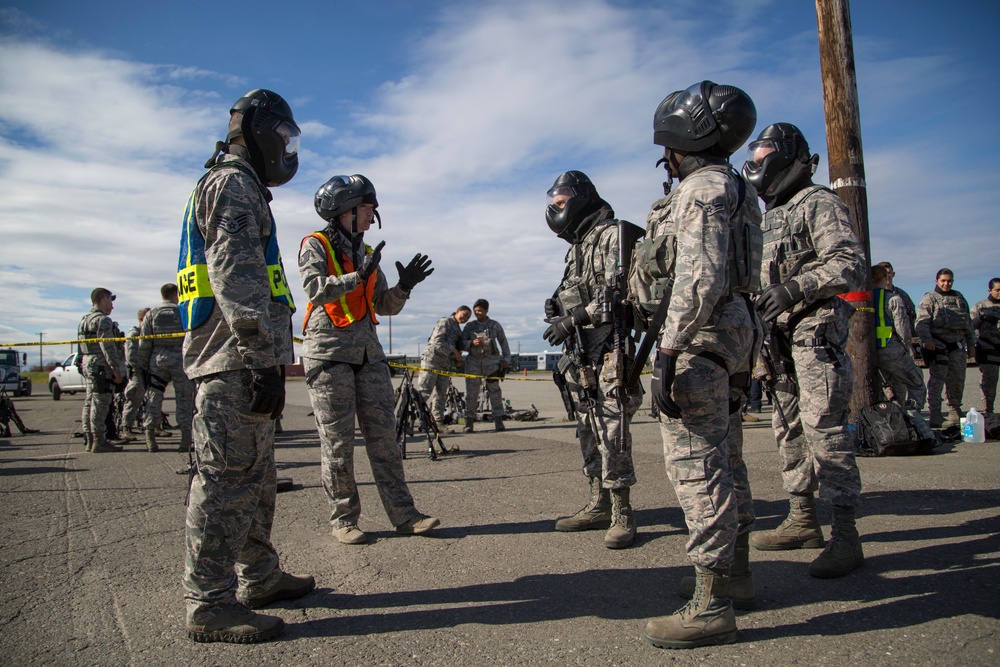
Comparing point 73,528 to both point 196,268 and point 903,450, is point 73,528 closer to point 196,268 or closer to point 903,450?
point 196,268

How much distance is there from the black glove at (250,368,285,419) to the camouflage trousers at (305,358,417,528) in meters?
1.51

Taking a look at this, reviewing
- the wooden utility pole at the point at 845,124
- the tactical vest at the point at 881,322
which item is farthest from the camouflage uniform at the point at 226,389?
the tactical vest at the point at 881,322

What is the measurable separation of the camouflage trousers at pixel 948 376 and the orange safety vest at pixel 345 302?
9019mm

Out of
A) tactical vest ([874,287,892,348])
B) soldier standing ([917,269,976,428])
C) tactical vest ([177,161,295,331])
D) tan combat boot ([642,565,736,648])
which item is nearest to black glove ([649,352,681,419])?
tan combat boot ([642,565,736,648])

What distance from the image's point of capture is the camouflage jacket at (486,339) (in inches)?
483

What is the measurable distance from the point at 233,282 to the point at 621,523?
111 inches

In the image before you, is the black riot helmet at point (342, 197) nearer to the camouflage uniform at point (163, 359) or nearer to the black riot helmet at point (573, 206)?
the black riot helmet at point (573, 206)

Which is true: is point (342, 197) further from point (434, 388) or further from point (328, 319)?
point (434, 388)

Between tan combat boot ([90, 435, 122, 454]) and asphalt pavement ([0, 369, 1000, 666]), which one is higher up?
tan combat boot ([90, 435, 122, 454])

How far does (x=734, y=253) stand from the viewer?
298 centimetres

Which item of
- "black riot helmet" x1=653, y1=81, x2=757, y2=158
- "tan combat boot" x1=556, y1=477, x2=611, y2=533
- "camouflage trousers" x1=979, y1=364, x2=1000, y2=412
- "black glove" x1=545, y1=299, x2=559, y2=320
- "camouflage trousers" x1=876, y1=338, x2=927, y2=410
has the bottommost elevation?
"tan combat boot" x1=556, y1=477, x2=611, y2=533

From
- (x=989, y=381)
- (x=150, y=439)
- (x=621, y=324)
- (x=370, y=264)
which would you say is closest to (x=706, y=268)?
(x=621, y=324)

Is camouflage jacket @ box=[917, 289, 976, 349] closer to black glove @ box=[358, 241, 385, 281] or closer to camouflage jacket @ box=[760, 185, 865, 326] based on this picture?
camouflage jacket @ box=[760, 185, 865, 326]

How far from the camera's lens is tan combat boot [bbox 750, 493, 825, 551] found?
3.97 metres
